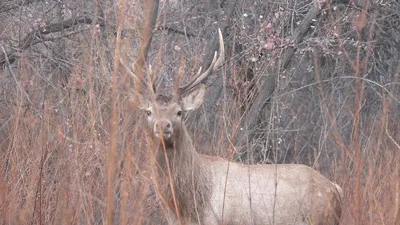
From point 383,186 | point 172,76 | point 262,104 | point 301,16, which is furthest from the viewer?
point 301,16

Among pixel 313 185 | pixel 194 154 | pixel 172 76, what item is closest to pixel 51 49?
pixel 172 76

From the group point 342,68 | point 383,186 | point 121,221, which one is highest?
point 121,221

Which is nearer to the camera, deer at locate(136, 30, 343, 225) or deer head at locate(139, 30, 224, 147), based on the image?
deer head at locate(139, 30, 224, 147)

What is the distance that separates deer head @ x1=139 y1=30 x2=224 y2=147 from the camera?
621cm

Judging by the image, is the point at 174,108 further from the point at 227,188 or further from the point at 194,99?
the point at 227,188

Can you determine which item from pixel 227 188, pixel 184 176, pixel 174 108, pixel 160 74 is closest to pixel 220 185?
pixel 227 188

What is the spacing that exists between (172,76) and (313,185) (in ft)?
9.74

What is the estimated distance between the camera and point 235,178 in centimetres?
678

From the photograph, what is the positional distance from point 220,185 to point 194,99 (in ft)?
2.51

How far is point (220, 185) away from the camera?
6750 mm

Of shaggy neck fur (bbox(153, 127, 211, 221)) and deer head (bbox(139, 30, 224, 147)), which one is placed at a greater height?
deer head (bbox(139, 30, 224, 147))

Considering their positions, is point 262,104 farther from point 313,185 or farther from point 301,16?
point 313,185

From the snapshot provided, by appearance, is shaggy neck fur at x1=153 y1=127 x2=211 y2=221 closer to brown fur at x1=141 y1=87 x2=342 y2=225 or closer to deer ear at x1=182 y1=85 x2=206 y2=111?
brown fur at x1=141 y1=87 x2=342 y2=225

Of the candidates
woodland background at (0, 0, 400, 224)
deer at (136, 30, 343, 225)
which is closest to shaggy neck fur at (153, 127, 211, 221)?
deer at (136, 30, 343, 225)
